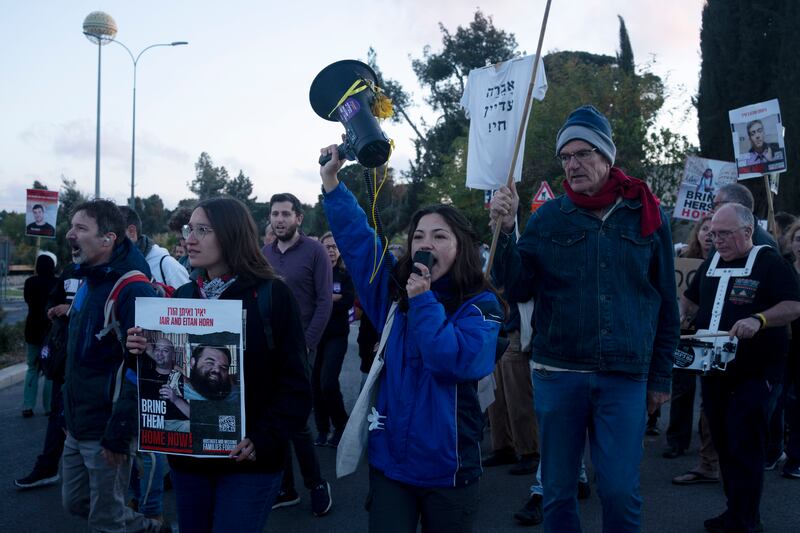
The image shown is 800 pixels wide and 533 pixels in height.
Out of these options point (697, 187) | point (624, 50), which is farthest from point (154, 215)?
point (697, 187)

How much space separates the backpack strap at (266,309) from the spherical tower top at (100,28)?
77.5 ft

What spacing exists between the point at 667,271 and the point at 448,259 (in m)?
1.13

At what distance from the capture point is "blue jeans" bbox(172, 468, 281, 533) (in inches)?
109

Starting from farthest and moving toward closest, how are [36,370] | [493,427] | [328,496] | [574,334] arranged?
[36,370]
[493,427]
[328,496]
[574,334]

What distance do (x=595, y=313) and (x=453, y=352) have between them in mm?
909

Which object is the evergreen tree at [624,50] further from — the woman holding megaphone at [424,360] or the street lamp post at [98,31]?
the woman holding megaphone at [424,360]

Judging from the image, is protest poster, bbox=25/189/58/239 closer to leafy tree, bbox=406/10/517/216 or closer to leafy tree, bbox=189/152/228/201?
leafy tree, bbox=406/10/517/216

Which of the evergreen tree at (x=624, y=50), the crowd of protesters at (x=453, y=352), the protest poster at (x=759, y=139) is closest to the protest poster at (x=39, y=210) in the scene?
the crowd of protesters at (x=453, y=352)

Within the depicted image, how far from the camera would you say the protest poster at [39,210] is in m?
15.0

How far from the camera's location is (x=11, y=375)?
35.2ft

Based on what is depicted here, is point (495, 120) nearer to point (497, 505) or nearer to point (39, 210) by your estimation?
point (497, 505)

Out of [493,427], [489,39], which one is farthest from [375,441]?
[489,39]

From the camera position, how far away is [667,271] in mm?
3268

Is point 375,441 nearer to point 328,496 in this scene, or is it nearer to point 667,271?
point 667,271
